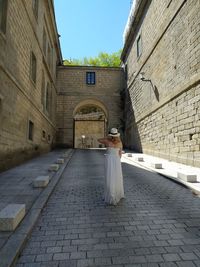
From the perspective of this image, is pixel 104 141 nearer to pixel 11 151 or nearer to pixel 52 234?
pixel 52 234

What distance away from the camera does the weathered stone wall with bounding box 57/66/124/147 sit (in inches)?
947

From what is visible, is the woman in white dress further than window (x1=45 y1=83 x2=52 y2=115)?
No

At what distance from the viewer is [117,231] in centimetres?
349

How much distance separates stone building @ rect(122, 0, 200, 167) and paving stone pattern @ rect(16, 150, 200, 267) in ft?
16.3

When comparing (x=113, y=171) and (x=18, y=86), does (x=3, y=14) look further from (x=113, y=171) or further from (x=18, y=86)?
(x=113, y=171)

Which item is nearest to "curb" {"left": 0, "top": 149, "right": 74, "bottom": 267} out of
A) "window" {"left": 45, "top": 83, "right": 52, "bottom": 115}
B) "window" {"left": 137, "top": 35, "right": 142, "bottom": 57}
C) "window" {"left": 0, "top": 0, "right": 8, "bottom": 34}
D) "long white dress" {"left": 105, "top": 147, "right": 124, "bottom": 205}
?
"long white dress" {"left": 105, "top": 147, "right": 124, "bottom": 205}

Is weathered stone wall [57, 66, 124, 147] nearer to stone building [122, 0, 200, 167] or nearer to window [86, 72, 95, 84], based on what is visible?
window [86, 72, 95, 84]

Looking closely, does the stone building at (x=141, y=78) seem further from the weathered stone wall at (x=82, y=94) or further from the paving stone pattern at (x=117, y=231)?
the paving stone pattern at (x=117, y=231)

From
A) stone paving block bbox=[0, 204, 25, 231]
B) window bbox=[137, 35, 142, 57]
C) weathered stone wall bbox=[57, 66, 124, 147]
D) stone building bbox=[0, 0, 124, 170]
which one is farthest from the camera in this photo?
weathered stone wall bbox=[57, 66, 124, 147]

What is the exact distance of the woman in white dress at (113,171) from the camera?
471 cm

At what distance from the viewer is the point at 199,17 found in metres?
9.26

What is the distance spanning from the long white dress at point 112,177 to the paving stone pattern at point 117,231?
0.17 meters

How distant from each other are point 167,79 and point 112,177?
9.08 meters

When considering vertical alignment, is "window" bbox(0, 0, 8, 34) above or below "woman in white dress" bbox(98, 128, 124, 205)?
above
